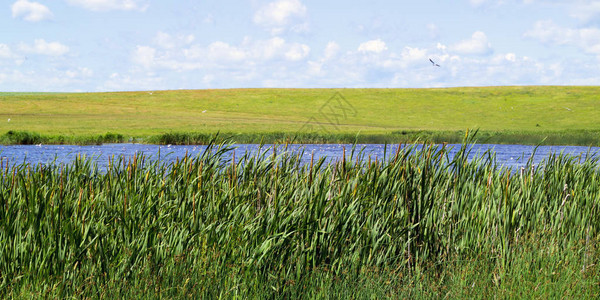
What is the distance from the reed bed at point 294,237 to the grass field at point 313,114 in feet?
92.6

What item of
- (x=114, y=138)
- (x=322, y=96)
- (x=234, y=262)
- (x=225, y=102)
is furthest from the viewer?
(x=322, y=96)

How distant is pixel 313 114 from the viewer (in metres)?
65.3

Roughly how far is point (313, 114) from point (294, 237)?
2332 inches

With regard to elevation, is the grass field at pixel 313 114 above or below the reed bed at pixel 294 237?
above

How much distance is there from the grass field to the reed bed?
92.6 feet

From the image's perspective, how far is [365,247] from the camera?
6.66 metres

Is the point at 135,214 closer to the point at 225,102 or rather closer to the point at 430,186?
the point at 430,186

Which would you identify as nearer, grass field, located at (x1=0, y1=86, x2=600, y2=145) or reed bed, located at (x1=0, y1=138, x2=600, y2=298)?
reed bed, located at (x1=0, y1=138, x2=600, y2=298)

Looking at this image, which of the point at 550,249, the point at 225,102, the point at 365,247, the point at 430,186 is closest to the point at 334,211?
the point at 365,247

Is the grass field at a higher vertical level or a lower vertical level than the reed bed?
higher

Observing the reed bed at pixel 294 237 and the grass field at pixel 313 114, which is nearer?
the reed bed at pixel 294 237

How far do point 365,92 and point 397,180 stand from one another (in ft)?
260

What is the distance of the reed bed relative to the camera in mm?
5852

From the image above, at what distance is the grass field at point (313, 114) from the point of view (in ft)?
140
